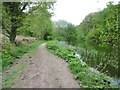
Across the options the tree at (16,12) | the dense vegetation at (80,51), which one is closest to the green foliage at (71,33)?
the dense vegetation at (80,51)

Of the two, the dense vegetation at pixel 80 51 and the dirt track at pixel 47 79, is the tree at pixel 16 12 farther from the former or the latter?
the dirt track at pixel 47 79

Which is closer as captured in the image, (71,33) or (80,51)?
(80,51)

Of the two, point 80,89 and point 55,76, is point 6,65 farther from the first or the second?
point 80,89

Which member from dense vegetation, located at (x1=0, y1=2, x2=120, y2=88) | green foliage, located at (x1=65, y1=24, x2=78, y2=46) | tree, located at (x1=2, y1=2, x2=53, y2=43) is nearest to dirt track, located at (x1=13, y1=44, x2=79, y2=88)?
dense vegetation, located at (x1=0, y1=2, x2=120, y2=88)

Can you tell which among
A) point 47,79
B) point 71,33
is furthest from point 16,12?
point 71,33

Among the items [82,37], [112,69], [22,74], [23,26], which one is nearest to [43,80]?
[22,74]

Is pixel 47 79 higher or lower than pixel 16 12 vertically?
lower

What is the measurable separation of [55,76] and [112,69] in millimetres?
6804

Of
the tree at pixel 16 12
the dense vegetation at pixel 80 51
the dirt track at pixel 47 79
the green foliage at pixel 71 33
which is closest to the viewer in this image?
the dense vegetation at pixel 80 51

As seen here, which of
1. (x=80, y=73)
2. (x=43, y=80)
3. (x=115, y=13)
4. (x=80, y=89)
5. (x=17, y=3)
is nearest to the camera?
(x=115, y=13)

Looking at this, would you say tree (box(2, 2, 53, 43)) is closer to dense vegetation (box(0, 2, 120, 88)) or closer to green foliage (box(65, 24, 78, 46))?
dense vegetation (box(0, 2, 120, 88))

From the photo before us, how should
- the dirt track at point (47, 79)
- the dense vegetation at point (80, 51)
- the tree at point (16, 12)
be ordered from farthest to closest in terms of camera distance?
the tree at point (16, 12)
the dirt track at point (47, 79)
the dense vegetation at point (80, 51)

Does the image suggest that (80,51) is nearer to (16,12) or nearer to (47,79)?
(16,12)

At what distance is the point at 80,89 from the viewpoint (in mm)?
9953
